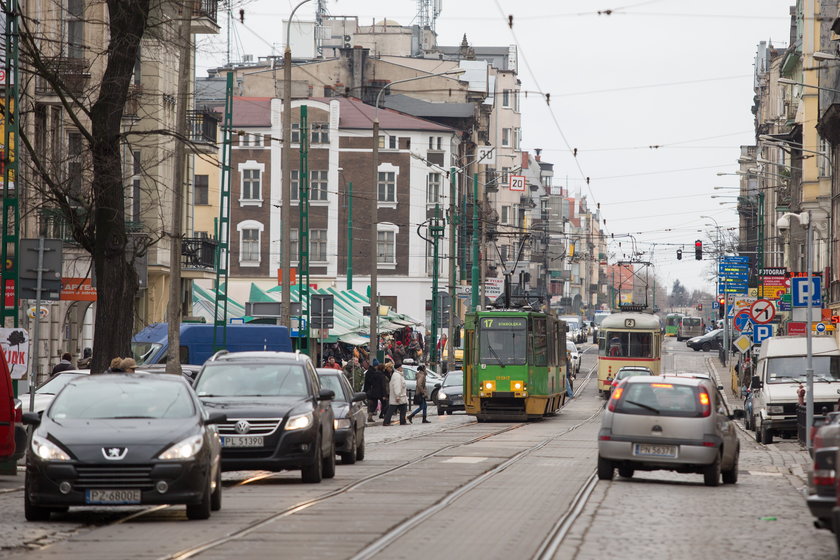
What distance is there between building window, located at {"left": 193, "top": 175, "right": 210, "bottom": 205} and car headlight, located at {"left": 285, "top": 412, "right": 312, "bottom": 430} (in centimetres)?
6291

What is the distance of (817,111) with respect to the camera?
70.4 meters

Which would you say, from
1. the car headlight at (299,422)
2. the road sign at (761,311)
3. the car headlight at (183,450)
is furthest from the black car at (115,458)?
the road sign at (761,311)

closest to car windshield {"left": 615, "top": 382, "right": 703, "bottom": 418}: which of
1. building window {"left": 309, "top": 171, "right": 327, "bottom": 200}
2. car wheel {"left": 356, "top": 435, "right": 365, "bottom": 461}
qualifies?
car wheel {"left": 356, "top": 435, "right": 365, "bottom": 461}

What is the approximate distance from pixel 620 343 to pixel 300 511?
151 ft

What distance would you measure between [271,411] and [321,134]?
233 feet

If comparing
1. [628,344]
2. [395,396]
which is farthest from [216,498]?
[628,344]

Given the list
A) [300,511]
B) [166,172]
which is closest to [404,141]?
[166,172]

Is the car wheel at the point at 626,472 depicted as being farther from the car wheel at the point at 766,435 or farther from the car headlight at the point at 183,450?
the car wheel at the point at 766,435

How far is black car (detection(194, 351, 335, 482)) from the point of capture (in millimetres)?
19000

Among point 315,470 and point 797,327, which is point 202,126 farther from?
point 315,470

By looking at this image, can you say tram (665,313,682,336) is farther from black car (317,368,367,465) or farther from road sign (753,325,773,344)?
black car (317,368,367,465)

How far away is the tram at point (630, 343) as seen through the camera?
6044 cm

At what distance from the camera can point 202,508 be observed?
48.5 ft

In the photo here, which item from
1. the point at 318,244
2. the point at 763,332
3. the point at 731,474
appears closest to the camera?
the point at 731,474
